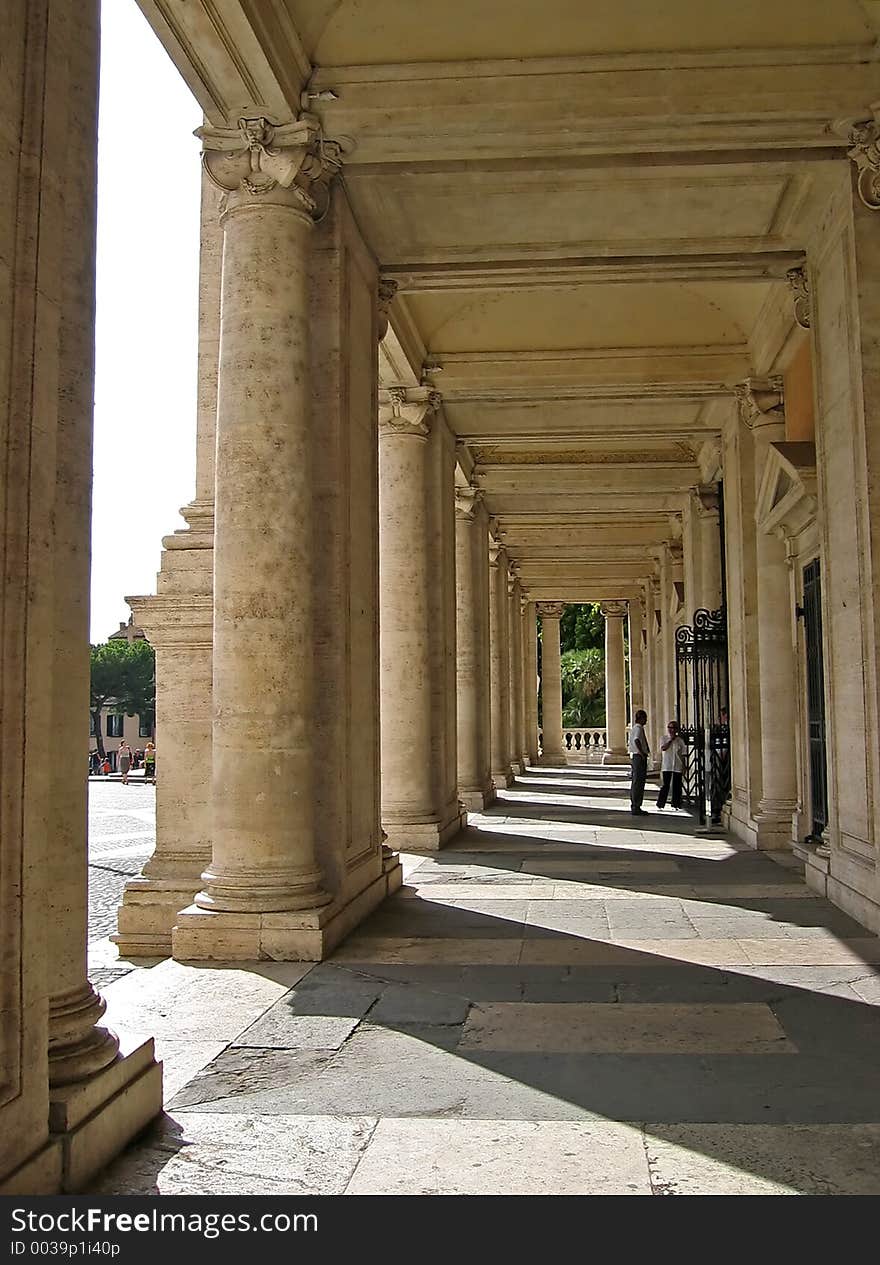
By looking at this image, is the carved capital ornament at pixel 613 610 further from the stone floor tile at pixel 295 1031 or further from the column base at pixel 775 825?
the stone floor tile at pixel 295 1031

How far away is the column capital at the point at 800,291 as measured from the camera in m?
10.9

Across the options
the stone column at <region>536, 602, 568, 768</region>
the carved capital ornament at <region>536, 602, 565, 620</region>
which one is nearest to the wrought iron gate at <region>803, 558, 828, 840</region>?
the stone column at <region>536, 602, 568, 768</region>

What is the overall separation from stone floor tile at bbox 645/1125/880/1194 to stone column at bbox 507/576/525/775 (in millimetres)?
26635

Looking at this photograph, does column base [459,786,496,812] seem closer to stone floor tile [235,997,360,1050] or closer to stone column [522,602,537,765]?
stone floor tile [235,997,360,1050]

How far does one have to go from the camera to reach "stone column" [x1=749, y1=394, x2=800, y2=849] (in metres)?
13.7

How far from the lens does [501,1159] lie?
414 centimetres

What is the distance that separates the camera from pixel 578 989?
6.84m

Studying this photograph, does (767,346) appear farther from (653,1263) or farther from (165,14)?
(653,1263)

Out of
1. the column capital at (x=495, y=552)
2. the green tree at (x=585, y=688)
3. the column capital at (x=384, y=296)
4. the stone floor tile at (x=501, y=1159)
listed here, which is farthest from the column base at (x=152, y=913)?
the green tree at (x=585, y=688)

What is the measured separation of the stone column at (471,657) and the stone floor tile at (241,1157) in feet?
48.3

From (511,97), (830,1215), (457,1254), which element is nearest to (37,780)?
(457,1254)

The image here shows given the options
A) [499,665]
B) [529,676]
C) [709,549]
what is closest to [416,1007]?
[709,549]

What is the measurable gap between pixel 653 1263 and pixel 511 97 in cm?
779

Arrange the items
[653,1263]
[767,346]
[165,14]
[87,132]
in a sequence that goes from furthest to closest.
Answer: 1. [767,346]
2. [165,14]
3. [87,132]
4. [653,1263]
